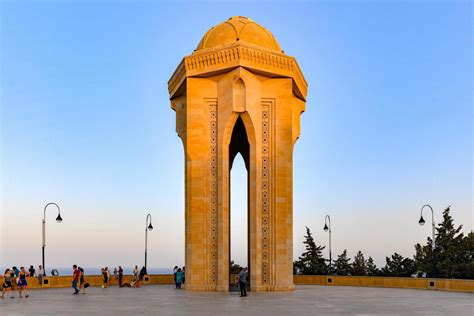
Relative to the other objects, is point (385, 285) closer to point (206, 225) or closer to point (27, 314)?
point (206, 225)

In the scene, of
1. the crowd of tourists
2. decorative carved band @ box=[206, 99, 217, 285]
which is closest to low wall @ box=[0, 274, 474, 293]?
the crowd of tourists

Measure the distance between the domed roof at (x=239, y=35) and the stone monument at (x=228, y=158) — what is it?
14cm

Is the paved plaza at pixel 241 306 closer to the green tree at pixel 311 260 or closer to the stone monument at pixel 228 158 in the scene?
the stone monument at pixel 228 158

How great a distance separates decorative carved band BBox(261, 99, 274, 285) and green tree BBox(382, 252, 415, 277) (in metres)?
40.5

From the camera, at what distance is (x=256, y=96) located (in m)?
32.2

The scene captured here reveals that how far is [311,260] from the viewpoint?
63.0 m

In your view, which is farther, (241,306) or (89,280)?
(89,280)

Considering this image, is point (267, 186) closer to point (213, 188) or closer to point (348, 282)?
point (213, 188)

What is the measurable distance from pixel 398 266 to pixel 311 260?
1480 cm

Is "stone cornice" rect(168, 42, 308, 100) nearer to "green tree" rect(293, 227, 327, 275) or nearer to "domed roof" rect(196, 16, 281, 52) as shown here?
"domed roof" rect(196, 16, 281, 52)

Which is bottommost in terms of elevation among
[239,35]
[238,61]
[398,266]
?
[398,266]

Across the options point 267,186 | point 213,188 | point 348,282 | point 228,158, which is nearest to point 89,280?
point 213,188

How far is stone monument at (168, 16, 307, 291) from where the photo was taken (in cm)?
3112

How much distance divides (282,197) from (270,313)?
12786 mm
